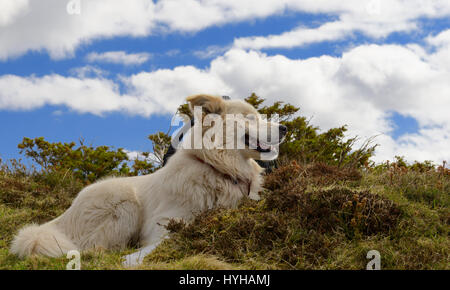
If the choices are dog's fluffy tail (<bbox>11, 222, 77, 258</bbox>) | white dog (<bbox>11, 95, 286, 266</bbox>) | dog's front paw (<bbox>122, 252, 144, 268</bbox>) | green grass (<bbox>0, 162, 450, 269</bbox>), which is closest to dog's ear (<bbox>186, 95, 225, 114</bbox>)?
white dog (<bbox>11, 95, 286, 266</bbox>)

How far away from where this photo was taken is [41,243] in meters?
5.25

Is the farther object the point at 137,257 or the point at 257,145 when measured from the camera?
the point at 257,145

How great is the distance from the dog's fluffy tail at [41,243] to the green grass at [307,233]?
16cm

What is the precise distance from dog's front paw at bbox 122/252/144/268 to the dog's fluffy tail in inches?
35.8

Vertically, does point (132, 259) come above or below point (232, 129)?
below

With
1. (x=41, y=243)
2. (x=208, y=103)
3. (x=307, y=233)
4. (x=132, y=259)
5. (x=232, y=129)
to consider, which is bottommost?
(x=132, y=259)

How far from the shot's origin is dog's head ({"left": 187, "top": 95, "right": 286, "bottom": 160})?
5.92 m

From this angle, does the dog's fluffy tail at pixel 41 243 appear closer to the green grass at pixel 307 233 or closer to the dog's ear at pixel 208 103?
the green grass at pixel 307 233

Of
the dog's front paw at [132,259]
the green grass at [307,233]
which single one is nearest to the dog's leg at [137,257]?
the dog's front paw at [132,259]

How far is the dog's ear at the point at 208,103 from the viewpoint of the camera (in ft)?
18.9

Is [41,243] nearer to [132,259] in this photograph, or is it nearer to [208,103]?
[132,259]

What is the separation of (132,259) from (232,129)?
231 cm

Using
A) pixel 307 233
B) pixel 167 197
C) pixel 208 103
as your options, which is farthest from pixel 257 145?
pixel 307 233
